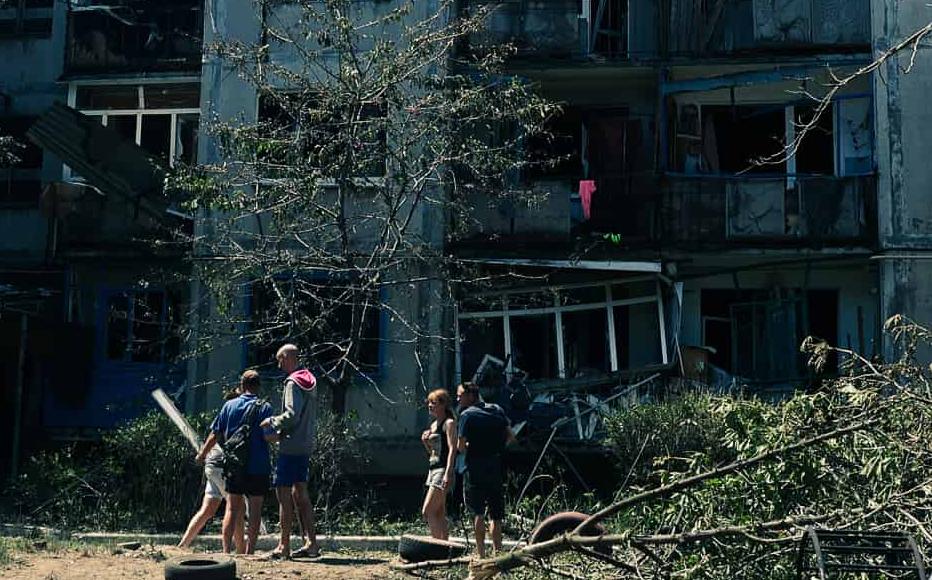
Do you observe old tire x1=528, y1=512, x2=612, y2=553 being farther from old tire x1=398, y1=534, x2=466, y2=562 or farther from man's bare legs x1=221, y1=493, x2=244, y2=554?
man's bare legs x1=221, y1=493, x2=244, y2=554

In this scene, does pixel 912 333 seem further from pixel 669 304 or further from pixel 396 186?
pixel 669 304

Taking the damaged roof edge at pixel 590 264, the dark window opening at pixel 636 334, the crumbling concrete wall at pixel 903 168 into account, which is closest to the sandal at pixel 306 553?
the damaged roof edge at pixel 590 264

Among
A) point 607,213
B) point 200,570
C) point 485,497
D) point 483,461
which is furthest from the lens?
point 607,213

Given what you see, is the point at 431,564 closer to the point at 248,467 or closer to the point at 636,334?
the point at 248,467

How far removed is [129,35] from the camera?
20672 mm

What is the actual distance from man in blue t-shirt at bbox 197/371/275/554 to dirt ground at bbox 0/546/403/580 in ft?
1.51

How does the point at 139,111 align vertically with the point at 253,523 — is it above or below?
above

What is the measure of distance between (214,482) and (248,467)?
694 mm

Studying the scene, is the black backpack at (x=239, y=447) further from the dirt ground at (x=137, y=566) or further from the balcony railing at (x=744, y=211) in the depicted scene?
the balcony railing at (x=744, y=211)

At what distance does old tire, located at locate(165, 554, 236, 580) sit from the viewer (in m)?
8.31

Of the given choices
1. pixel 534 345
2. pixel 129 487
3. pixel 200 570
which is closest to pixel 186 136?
pixel 534 345

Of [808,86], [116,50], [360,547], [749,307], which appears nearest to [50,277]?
[116,50]

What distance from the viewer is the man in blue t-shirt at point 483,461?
10062mm

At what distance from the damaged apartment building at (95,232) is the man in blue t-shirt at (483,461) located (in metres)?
10.1
